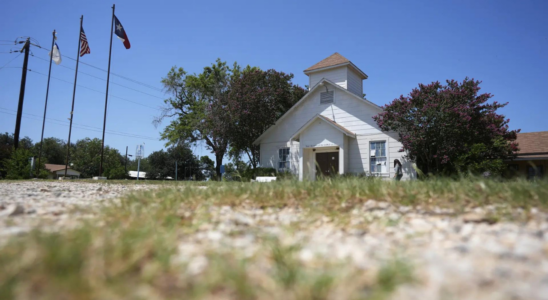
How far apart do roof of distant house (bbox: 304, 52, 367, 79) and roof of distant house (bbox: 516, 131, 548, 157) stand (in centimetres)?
1059

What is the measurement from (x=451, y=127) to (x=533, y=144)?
10.5 meters

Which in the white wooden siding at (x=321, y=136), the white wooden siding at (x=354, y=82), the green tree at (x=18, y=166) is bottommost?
the green tree at (x=18, y=166)

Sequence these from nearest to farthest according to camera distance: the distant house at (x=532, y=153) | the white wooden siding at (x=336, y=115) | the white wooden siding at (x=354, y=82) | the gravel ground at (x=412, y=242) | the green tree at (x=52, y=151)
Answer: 1. the gravel ground at (x=412, y=242)
2. the white wooden siding at (x=336, y=115)
3. the distant house at (x=532, y=153)
4. the white wooden siding at (x=354, y=82)
5. the green tree at (x=52, y=151)

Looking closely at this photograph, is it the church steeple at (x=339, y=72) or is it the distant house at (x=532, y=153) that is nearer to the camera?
the distant house at (x=532, y=153)

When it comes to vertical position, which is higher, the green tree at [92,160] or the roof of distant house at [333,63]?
the roof of distant house at [333,63]

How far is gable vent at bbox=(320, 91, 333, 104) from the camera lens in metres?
18.6

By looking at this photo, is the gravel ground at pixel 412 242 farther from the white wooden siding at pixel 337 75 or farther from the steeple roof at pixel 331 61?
the steeple roof at pixel 331 61

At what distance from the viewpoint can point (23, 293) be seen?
1.55 meters

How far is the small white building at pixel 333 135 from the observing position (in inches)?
650

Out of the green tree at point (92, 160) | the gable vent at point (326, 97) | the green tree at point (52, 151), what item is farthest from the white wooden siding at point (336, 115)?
the green tree at point (52, 151)

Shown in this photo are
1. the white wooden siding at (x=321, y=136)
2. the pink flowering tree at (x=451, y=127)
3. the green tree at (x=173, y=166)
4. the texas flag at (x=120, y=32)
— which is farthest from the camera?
the green tree at (x=173, y=166)

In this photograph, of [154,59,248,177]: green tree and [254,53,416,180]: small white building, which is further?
[154,59,248,177]: green tree

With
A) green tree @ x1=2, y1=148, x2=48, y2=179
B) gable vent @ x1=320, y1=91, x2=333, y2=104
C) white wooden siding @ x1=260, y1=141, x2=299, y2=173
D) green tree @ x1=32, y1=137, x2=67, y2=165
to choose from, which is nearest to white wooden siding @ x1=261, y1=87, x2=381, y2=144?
gable vent @ x1=320, y1=91, x2=333, y2=104

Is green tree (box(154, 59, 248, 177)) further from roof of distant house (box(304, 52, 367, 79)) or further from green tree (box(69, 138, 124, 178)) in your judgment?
green tree (box(69, 138, 124, 178))
